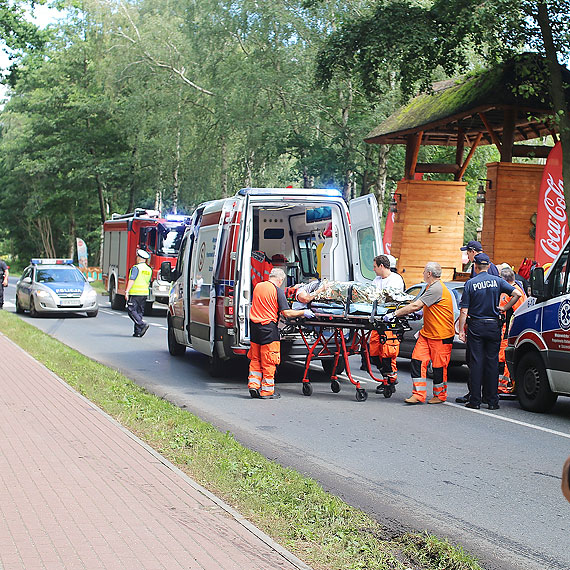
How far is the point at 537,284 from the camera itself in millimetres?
10398

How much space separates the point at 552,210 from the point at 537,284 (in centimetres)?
953

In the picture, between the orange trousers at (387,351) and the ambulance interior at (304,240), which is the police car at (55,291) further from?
the orange trousers at (387,351)

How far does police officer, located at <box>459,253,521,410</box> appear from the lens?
1092 cm

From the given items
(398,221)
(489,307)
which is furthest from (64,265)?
(489,307)

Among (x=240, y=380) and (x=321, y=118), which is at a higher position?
(x=321, y=118)

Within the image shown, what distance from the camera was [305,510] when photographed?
6004mm

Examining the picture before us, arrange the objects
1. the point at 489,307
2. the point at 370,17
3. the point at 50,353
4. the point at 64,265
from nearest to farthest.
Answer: the point at 489,307 < the point at 50,353 < the point at 370,17 < the point at 64,265

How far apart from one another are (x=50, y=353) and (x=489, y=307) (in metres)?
7.77

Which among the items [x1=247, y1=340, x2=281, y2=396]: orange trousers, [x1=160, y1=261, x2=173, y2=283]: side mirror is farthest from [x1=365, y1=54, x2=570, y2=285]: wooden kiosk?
[x1=247, y1=340, x2=281, y2=396]: orange trousers

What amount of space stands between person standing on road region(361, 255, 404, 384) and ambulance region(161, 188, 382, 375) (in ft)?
2.13

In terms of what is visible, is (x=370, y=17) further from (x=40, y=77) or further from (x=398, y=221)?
(x=40, y=77)

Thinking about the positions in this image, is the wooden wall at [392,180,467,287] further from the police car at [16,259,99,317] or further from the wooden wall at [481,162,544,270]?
the police car at [16,259,99,317]

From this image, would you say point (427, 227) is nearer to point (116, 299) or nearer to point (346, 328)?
→ point (116, 299)

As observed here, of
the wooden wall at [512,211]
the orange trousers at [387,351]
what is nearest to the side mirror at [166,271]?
the orange trousers at [387,351]
